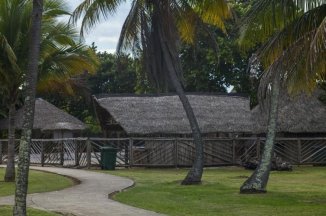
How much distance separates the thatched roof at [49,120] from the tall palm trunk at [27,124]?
3102 cm

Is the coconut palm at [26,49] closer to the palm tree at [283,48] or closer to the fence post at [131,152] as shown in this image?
the palm tree at [283,48]

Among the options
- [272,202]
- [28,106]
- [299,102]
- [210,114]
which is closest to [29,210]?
[28,106]

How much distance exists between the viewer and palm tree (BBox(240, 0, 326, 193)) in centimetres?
1297

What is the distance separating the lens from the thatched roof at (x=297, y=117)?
32500mm

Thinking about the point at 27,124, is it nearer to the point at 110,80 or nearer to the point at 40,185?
the point at 40,185

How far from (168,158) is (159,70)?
1121cm

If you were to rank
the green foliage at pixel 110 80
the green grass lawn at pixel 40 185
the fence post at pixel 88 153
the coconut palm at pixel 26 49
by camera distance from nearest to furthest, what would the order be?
the green grass lawn at pixel 40 185 < the coconut palm at pixel 26 49 < the fence post at pixel 88 153 < the green foliage at pixel 110 80

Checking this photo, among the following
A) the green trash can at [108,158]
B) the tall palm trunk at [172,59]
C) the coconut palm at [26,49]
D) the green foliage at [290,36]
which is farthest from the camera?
the green trash can at [108,158]

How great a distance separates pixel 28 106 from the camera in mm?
9633

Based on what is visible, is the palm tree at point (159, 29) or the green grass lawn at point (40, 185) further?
the palm tree at point (159, 29)

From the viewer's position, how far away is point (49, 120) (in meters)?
42.6

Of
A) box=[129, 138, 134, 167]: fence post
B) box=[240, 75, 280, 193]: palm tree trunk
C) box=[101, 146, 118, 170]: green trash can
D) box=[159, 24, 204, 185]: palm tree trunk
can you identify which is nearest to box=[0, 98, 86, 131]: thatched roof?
box=[129, 138, 134, 167]: fence post

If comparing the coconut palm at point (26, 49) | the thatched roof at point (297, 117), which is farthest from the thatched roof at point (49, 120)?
the coconut palm at point (26, 49)

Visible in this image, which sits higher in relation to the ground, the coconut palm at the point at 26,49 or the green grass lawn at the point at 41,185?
the coconut palm at the point at 26,49
